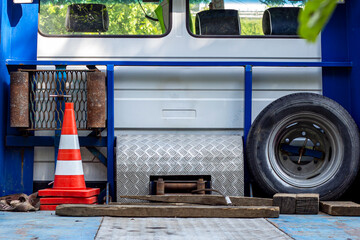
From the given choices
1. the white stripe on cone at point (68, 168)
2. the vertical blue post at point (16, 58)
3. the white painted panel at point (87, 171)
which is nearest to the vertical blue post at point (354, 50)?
the white painted panel at point (87, 171)

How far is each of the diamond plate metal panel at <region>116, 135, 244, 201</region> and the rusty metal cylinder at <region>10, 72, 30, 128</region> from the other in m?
0.77

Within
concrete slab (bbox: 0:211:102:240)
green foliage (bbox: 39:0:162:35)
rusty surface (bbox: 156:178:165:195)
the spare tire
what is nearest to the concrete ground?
concrete slab (bbox: 0:211:102:240)

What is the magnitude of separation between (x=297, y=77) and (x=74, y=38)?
5.97 ft

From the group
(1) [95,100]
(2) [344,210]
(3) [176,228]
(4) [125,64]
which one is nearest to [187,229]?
(3) [176,228]

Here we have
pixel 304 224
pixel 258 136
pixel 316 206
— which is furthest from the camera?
pixel 258 136

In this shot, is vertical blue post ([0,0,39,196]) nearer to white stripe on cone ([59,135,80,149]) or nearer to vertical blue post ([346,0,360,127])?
white stripe on cone ([59,135,80,149])

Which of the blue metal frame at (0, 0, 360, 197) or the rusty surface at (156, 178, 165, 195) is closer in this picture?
the rusty surface at (156, 178, 165, 195)

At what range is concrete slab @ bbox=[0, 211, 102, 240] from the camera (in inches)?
88.6

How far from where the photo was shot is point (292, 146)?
11.9ft

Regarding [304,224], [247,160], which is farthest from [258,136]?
[304,224]

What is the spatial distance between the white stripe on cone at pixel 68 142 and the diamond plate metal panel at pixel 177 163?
0.32 m

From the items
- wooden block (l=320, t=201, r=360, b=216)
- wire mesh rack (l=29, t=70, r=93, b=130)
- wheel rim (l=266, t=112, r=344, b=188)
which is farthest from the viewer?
wire mesh rack (l=29, t=70, r=93, b=130)

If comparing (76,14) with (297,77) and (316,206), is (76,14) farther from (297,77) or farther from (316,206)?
(316,206)

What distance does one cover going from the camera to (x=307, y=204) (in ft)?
10.2
